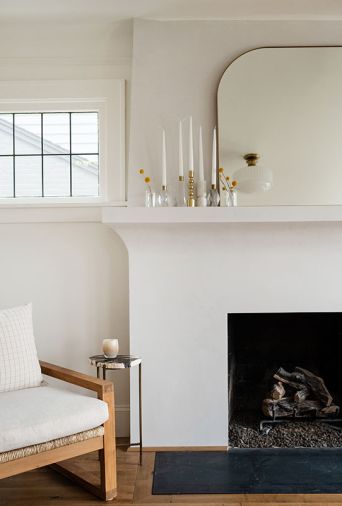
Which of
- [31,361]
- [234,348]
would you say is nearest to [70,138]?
[31,361]

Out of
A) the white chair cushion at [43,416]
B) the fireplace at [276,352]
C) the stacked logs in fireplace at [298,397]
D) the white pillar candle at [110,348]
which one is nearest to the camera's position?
the white chair cushion at [43,416]

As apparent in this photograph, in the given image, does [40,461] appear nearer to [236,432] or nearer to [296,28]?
[236,432]

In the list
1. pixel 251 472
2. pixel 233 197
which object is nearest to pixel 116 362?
pixel 251 472

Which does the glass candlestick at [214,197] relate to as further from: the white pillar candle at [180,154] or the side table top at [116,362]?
the side table top at [116,362]

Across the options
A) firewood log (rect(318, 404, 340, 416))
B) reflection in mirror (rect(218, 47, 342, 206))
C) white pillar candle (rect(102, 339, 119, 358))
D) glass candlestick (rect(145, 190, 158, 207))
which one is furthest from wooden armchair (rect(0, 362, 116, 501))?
firewood log (rect(318, 404, 340, 416))

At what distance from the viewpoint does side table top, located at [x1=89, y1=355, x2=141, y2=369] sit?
2.58m

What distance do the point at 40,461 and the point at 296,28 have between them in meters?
2.79

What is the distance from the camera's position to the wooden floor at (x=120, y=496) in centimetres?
221

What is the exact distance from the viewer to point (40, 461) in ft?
6.79

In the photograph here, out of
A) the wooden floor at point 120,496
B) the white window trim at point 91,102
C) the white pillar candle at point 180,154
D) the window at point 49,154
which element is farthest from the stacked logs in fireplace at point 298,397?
the window at point 49,154

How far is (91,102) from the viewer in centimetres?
319

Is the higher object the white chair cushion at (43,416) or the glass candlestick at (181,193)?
the glass candlestick at (181,193)

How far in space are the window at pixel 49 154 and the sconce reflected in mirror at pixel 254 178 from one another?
1.00 meters

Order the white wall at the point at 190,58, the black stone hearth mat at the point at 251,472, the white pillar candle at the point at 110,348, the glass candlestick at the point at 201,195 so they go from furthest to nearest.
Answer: the white wall at the point at 190,58, the glass candlestick at the point at 201,195, the white pillar candle at the point at 110,348, the black stone hearth mat at the point at 251,472
